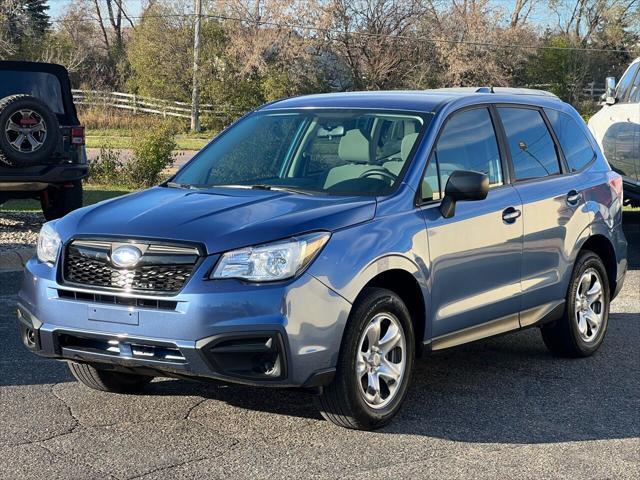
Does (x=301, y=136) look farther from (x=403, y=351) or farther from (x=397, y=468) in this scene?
(x=397, y=468)

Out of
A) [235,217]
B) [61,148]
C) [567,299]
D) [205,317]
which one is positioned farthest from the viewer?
[61,148]

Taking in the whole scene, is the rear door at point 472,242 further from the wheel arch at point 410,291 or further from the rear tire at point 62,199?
the rear tire at point 62,199

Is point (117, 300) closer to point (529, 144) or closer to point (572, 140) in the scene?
point (529, 144)

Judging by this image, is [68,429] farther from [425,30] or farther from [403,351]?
[425,30]

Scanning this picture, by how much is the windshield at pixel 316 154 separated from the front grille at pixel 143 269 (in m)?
1.07

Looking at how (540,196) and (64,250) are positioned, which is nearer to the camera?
(64,250)

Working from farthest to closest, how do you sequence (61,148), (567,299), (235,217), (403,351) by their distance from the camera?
(61,148) < (567,299) < (403,351) < (235,217)

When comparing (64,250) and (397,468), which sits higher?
(64,250)

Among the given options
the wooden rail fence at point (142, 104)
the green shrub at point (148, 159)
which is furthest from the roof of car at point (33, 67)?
the wooden rail fence at point (142, 104)

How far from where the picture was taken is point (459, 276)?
19.3ft

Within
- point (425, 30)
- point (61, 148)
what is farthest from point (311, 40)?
point (61, 148)

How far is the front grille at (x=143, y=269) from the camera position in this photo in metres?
4.93

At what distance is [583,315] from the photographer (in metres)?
7.24

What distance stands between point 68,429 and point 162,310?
0.89 m
